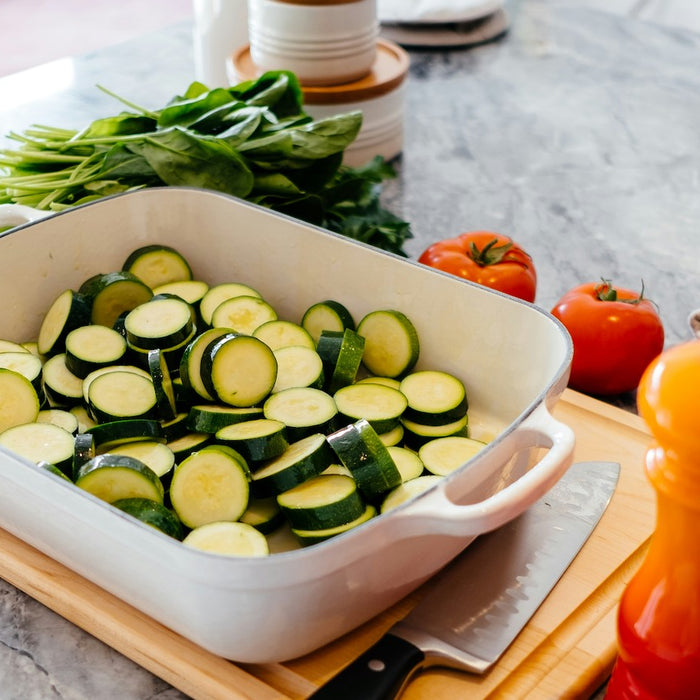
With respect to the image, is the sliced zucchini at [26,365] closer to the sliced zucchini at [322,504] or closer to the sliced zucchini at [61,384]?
the sliced zucchini at [61,384]

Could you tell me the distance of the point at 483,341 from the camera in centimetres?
109

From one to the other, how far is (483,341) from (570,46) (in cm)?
172

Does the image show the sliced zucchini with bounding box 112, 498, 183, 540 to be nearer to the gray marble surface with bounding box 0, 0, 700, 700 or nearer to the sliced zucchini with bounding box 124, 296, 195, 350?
the sliced zucchini with bounding box 124, 296, 195, 350

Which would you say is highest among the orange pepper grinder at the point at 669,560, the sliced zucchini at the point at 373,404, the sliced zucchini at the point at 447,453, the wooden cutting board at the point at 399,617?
the orange pepper grinder at the point at 669,560

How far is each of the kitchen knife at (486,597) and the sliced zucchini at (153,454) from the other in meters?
0.28

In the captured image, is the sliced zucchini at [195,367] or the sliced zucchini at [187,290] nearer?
the sliced zucchini at [195,367]

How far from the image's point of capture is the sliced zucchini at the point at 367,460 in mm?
912

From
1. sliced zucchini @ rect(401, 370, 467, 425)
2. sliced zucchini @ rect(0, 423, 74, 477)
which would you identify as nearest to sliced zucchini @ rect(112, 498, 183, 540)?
sliced zucchini @ rect(0, 423, 74, 477)

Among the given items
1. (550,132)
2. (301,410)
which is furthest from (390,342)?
(550,132)

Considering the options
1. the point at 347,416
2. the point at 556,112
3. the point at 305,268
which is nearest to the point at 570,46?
the point at 556,112

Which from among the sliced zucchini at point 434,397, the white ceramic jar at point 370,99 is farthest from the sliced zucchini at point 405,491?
the white ceramic jar at point 370,99

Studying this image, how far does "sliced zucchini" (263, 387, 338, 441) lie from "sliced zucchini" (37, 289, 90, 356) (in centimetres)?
29

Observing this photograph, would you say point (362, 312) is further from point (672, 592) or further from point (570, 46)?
point (570, 46)

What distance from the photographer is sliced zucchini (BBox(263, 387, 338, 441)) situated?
39.9 inches
